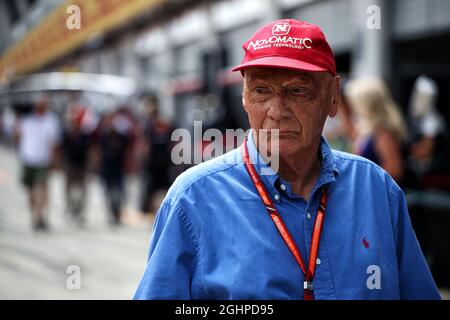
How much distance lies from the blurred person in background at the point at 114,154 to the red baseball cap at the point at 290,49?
27.2 ft

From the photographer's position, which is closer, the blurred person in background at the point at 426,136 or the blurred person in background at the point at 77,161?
the blurred person in background at the point at 426,136

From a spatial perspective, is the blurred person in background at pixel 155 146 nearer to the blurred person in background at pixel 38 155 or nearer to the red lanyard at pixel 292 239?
the blurred person in background at pixel 38 155

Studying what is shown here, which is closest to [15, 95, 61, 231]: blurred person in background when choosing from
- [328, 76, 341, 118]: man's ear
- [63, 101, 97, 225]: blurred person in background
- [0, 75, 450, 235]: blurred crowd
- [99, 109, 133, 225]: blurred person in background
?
[0, 75, 450, 235]: blurred crowd

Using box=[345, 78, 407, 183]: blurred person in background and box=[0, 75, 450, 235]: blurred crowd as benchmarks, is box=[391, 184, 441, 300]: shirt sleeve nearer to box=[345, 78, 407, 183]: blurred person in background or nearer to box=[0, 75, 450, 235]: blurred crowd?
box=[345, 78, 407, 183]: blurred person in background

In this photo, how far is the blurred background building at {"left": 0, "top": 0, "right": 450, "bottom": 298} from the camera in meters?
8.32

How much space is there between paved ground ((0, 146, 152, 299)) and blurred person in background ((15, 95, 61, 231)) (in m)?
0.36

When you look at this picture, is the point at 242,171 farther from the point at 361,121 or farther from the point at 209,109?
the point at 209,109

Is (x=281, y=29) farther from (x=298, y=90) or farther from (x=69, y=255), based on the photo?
(x=69, y=255)

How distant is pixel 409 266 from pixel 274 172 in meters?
0.49

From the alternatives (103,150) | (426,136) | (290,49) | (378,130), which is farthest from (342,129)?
(103,150)

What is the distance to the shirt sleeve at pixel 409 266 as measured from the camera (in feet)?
6.15

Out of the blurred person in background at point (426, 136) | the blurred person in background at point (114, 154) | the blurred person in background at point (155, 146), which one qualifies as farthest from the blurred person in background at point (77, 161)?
the blurred person in background at point (426, 136)

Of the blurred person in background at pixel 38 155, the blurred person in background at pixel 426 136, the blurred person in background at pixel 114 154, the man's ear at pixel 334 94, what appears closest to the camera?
the man's ear at pixel 334 94

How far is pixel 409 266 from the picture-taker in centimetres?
188
